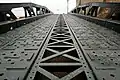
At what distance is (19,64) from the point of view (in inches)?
84.4

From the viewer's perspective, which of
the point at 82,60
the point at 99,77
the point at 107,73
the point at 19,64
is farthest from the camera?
the point at 82,60

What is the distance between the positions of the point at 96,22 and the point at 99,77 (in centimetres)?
532

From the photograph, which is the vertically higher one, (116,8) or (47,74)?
(116,8)

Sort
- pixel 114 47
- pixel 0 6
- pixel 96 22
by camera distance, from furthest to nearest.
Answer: pixel 96 22 → pixel 0 6 → pixel 114 47

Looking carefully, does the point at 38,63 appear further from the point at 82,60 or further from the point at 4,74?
the point at 82,60

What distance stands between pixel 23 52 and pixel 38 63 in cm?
58

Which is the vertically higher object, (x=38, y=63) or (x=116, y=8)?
(x=116, y=8)

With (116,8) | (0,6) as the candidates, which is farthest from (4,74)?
(116,8)

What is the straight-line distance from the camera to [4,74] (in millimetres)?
1840

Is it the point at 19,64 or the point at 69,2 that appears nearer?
the point at 19,64

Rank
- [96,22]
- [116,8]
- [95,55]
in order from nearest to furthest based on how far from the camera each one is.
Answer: [95,55], [116,8], [96,22]

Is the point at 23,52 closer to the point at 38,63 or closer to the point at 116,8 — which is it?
the point at 38,63

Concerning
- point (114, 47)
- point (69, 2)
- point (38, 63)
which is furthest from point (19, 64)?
point (69, 2)

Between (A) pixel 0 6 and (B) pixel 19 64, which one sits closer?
(B) pixel 19 64
